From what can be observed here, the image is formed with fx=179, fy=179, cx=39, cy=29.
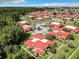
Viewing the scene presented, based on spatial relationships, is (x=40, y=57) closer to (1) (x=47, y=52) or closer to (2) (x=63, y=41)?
(1) (x=47, y=52)

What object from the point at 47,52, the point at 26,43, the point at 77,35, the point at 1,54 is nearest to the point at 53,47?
the point at 47,52

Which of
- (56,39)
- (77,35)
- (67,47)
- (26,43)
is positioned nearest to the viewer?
(67,47)

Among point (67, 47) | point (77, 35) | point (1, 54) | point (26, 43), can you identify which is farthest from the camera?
point (77, 35)

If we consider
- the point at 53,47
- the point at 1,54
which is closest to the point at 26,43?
the point at 53,47

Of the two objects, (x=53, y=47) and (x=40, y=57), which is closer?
(x=40, y=57)

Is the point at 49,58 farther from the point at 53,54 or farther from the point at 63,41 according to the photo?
the point at 63,41

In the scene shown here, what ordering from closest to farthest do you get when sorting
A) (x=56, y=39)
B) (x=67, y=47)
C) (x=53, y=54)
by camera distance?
(x=53, y=54) < (x=67, y=47) < (x=56, y=39)

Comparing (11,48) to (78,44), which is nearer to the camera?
(11,48)

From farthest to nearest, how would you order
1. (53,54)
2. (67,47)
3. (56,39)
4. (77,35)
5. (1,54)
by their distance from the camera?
1. (77,35)
2. (56,39)
3. (67,47)
4. (53,54)
5. (1,54)
